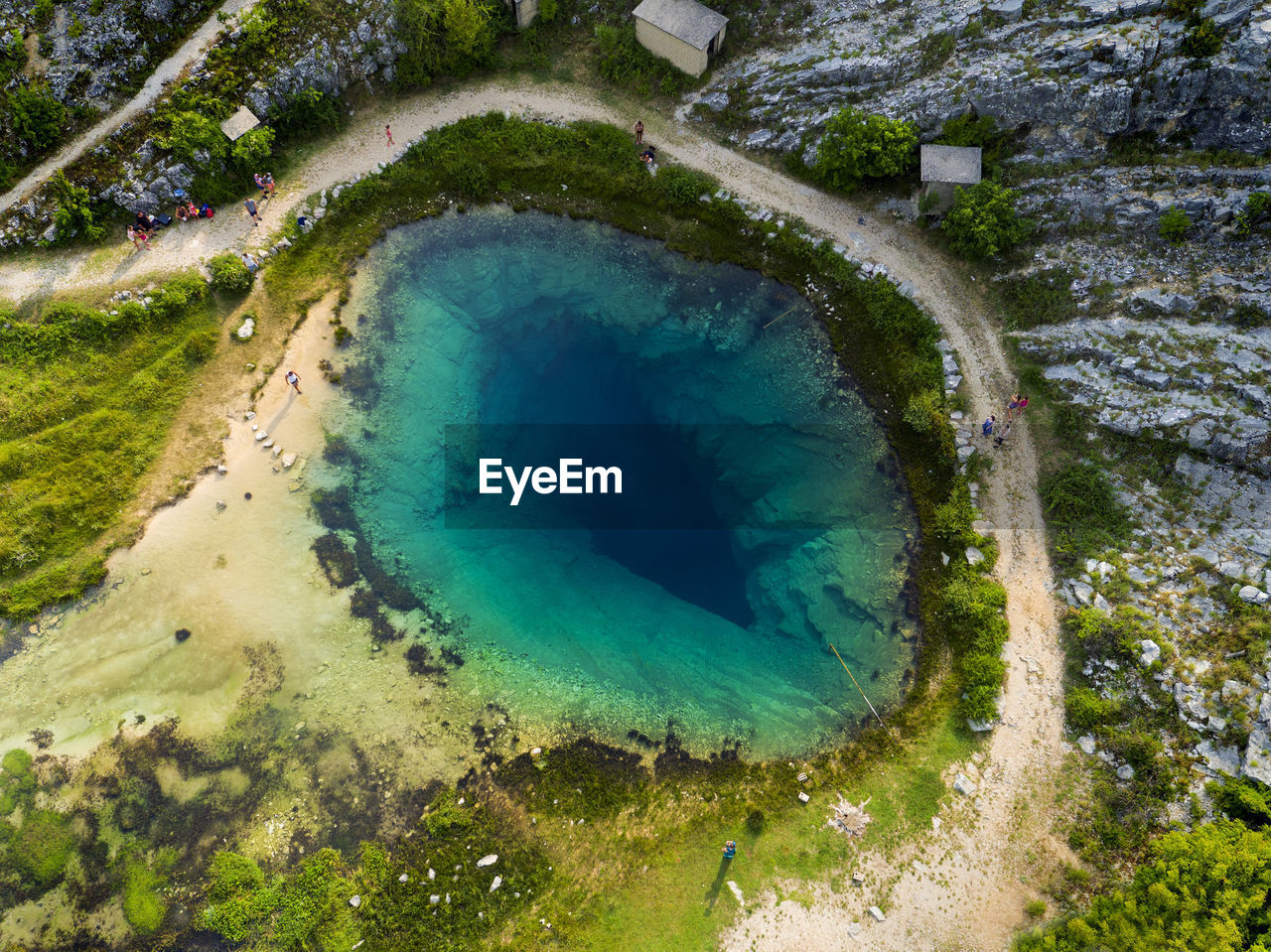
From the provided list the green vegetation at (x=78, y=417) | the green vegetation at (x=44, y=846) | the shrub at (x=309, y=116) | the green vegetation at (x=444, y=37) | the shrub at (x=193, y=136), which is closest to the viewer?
the green vegetation at (x=44, y=846)

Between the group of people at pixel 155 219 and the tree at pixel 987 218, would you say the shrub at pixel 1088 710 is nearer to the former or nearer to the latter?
the tree at pixel 987 218

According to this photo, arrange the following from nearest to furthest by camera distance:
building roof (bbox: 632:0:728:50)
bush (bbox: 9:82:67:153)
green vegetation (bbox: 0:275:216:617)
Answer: green vegetation (bbox: 0:275:216:617)
bush (bbox: 9:82:67:153)
building roof (bbox: 632:0:728:50)

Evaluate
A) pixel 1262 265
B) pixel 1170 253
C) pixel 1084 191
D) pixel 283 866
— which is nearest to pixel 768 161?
pixel 1084 191

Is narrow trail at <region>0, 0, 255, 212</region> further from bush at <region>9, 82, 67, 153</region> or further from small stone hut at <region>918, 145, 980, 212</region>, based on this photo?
small stone hut at <region>918, 145, 980, 212</region>

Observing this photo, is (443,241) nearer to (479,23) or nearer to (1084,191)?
(479,23)

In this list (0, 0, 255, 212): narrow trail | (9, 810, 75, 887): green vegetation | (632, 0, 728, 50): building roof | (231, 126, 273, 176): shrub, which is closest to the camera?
(9, 810, 75, 887): green vegetation

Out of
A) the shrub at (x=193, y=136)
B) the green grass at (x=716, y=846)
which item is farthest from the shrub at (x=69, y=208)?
the green grass at (x=716, y=846)

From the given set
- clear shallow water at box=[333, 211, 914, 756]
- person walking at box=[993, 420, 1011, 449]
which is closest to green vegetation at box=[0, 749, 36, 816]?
clear shallow water at box=[333, 211, 914, 756]

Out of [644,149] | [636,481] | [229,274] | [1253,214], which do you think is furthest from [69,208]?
[1253,214]
